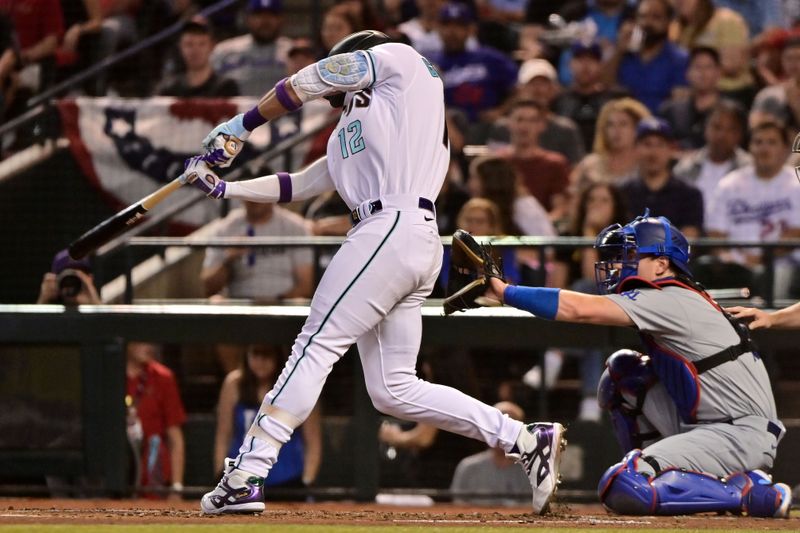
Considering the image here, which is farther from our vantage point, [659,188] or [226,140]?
[659,188]

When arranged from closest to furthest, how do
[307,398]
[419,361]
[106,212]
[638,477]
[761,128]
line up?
1. [307,398]
2. [638,477]
3. [419,361]
4. [761,128]
5. [106,212]

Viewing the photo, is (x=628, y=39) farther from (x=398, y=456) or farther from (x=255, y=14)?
(x=398, y=456)

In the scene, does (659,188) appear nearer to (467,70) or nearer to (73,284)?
(467,70)

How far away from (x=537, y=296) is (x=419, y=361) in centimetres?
212

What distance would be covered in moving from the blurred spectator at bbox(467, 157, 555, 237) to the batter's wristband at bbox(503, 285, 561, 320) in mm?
3033

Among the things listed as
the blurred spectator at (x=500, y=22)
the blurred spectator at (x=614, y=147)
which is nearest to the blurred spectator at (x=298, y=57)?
the blurred spectator at (x=500, y=22)

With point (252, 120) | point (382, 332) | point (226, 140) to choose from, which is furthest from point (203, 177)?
point (382, 332)

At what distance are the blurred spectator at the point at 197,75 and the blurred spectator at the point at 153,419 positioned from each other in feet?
9.94

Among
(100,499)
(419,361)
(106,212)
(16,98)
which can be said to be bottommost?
(100,499)

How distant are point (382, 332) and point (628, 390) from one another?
1173mm

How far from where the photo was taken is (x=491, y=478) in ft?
24.1

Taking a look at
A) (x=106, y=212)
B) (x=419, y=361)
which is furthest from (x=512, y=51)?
(x=419, y=361)

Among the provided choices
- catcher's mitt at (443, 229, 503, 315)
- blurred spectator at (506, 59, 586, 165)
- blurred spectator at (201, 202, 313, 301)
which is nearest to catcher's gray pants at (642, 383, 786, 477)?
catcher's mitt at (443, 229, 503, 315)

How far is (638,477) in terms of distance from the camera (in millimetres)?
5613
